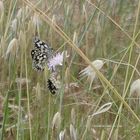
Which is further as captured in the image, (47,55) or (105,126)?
(105,126)

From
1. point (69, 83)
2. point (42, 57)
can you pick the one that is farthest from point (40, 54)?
point (69, 83)

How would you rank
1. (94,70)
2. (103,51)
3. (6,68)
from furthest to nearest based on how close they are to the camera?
(103,51)
(6,68)
(94,70)

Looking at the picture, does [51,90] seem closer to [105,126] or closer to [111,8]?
[105,126]

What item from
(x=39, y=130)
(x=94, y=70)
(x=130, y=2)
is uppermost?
(x=130, y=2)

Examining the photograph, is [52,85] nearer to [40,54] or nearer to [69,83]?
[40,54]

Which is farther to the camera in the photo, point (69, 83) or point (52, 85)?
point (69, 83)

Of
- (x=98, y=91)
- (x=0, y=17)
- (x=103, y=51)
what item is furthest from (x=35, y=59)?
(x=103, y=51)
